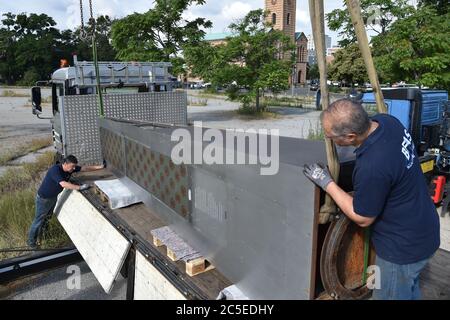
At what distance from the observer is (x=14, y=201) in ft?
21.3

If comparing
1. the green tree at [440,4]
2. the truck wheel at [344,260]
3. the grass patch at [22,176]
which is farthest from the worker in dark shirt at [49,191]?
the green tree at [440,4]

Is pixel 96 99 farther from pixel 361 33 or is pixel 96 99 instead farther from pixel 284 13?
pixel 284 13

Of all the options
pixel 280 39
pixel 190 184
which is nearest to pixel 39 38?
pixel 280 39

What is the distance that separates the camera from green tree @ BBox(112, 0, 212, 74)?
16.7 m

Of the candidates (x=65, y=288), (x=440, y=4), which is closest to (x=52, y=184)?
(x=65, y=288)

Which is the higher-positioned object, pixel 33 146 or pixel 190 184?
pixel 190 184

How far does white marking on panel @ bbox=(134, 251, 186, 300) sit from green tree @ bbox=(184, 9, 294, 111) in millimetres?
17232

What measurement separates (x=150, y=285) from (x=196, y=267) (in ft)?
1.75

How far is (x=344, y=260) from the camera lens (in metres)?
2.52

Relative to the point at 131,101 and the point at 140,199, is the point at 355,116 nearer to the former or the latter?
the point at 140,199

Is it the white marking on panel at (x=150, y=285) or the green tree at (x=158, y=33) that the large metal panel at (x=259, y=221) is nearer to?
the white marking on panel at (x=150, y=285)

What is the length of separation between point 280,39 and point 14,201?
19.2 meters

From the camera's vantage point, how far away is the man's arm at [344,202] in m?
2.12

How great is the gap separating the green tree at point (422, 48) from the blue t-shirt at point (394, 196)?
9.13 m
